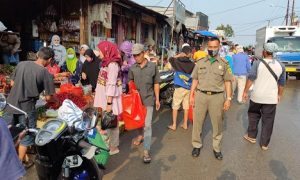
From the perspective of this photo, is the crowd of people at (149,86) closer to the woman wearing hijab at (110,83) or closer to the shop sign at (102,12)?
the woman wearing hijab at (110,83)

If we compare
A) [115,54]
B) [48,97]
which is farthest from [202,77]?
[48,97]

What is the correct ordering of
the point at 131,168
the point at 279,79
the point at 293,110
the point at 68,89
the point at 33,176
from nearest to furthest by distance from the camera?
the point at 33,176, the point at 131,168, the point at 279,79, the point at 68,89, the point at 293,110

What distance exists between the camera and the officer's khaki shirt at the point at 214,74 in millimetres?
5387

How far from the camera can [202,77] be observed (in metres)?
5.50

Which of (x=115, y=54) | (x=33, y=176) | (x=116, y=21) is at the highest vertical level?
(x=116, y=21)

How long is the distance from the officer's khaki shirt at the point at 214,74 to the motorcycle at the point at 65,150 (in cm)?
264

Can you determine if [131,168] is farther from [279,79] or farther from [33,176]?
[279,79]

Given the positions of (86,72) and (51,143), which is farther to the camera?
(86,72)

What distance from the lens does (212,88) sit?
5.42 m

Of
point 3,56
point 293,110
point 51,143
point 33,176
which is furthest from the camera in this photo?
point 293,110

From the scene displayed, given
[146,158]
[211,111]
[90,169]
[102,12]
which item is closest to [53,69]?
[102,12]

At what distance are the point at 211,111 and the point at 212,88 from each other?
0.38 meters

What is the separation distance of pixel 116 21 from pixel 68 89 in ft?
23.7

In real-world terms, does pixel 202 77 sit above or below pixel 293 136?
above
